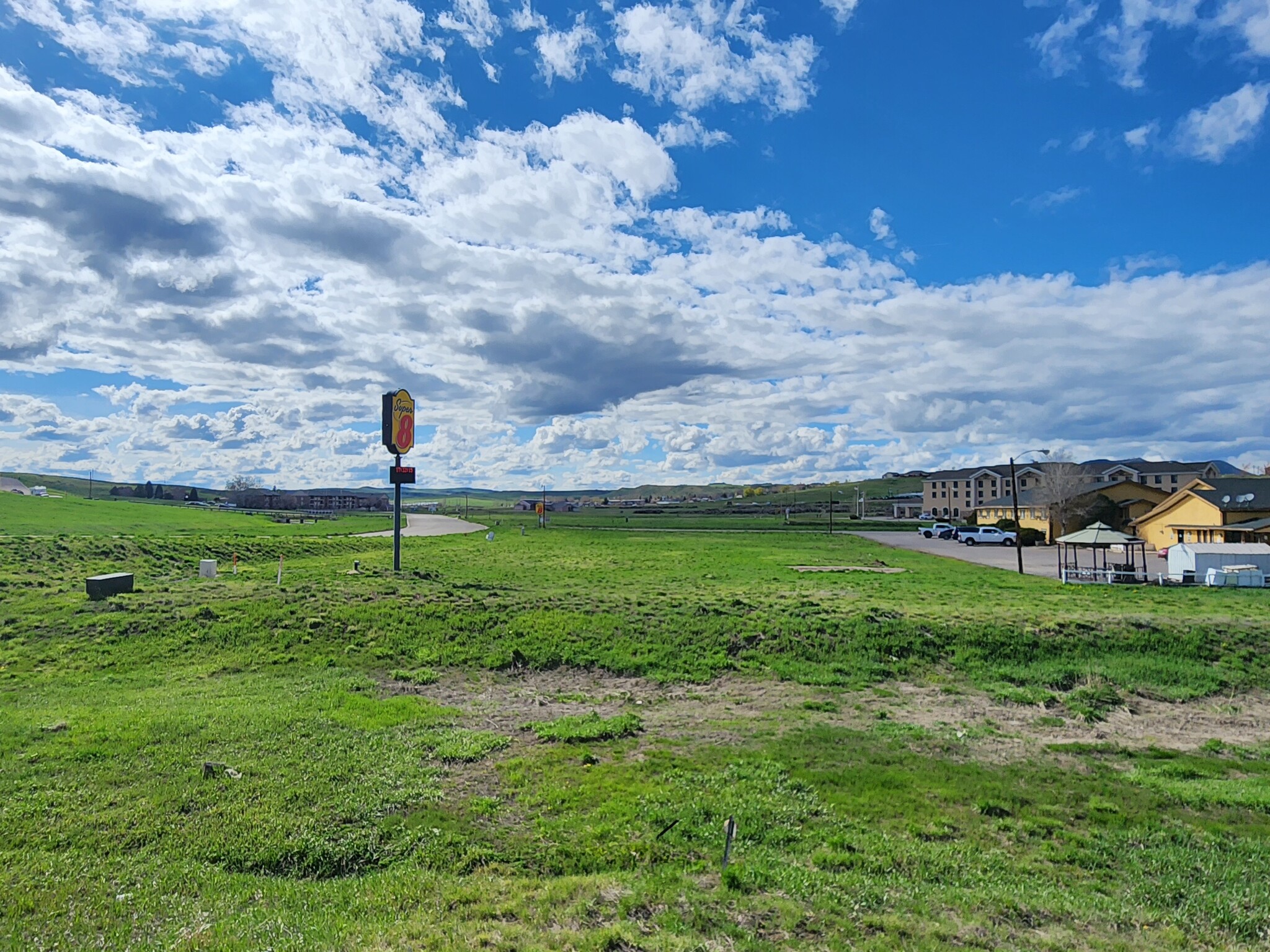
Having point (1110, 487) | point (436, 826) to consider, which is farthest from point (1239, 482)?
point (436, 826)

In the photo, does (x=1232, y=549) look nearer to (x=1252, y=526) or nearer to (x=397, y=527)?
(x=1252, y=526)

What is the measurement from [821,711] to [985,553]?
49.7 m

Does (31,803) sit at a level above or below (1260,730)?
above

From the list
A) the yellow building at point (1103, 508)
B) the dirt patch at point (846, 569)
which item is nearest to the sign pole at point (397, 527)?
the dirt patch at point (846, 569)

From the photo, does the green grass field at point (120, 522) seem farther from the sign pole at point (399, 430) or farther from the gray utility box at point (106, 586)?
the gray utility box at point (106, 586)

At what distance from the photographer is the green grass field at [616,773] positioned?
6438mm

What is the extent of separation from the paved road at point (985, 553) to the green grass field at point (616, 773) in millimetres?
19717

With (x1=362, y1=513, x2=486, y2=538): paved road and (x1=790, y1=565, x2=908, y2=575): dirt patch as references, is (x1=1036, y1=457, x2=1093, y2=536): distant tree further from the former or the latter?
(x1=362, y1=513, x2=486, y2=538): paved road

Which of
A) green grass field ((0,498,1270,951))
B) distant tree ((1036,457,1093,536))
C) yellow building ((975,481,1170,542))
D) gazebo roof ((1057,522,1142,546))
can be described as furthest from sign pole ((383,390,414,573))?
distant tree ((1036,457,1093,536))

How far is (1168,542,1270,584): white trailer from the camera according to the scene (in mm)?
35312

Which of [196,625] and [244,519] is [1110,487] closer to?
[196,625]

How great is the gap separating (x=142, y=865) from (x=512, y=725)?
6.54 m

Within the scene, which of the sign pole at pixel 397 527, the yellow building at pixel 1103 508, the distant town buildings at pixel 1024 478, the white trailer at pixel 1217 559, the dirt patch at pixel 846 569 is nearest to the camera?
the sign pole at pixel 397 527

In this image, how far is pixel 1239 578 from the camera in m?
33.5
